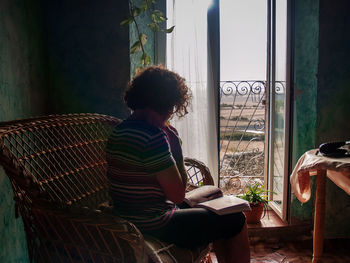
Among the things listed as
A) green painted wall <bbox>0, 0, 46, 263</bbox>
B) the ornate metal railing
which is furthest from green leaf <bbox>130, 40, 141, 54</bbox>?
the ornate metal railing

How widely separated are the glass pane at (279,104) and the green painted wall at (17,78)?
1.69m

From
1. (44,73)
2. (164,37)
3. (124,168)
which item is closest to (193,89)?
(164,37)

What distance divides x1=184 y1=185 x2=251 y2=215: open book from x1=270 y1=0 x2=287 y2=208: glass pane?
3.83ft

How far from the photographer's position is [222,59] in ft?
8.70

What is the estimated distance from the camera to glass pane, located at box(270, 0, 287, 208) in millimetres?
2348

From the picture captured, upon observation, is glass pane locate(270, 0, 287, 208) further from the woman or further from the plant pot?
the woman

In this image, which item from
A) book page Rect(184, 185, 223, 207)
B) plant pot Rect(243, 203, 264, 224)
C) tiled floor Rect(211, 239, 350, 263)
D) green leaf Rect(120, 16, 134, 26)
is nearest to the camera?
book page Rect(184, 185, 223, 207)

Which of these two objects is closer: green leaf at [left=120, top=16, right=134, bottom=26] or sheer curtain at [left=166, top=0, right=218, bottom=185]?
green leaf at [left=120, top=16, right=134, bottom=26]

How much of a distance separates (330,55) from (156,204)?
69.6 inches

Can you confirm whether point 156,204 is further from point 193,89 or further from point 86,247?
point 193,89

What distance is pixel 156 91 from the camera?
4.12 ft

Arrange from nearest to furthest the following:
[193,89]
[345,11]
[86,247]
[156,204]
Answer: [86,247]
[156,204]
[345,11]
[193,89]

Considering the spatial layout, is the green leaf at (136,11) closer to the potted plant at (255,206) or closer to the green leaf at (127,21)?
the green leaf at (127,21)

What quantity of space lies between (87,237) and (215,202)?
53 centimetres
